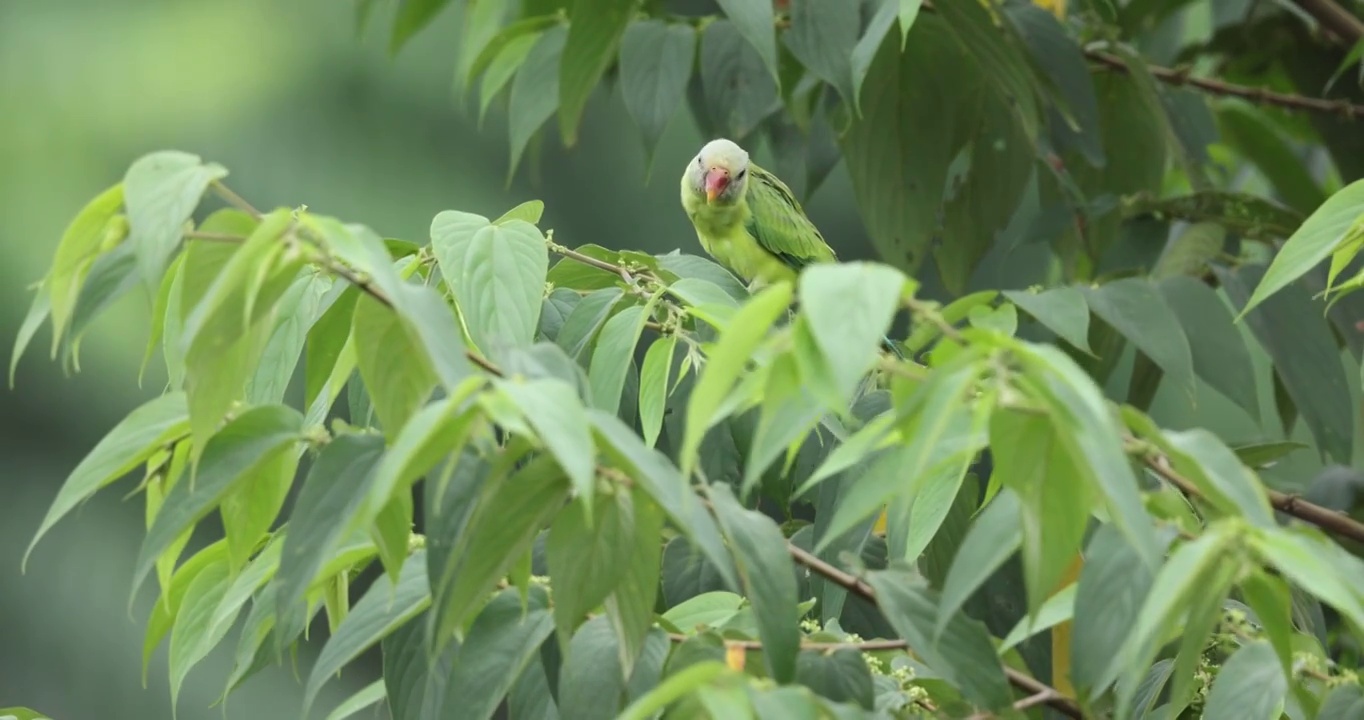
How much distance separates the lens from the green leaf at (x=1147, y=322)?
0.95 metres

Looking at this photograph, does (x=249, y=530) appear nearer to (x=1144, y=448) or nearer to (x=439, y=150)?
(x=1144, y=448)

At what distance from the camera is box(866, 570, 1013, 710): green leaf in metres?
0.58

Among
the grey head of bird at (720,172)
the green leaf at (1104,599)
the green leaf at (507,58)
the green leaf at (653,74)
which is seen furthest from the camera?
the grey head of bird at (720,172)

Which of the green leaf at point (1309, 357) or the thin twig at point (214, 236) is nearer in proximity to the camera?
the thin twig at point (214, 236)

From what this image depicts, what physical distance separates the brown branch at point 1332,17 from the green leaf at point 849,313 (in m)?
1.30

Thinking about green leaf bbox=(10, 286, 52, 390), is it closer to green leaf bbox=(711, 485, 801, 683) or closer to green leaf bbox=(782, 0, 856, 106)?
green leaf bbox=(711, 485, 801, 683)

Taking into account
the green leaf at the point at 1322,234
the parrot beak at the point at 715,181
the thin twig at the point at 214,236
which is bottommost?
the parrot beak at the point at 715,181

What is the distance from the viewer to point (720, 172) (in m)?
1.54

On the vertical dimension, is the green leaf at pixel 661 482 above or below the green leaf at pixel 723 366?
below

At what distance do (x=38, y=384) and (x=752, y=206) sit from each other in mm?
2333

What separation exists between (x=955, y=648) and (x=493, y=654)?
8.1 inches

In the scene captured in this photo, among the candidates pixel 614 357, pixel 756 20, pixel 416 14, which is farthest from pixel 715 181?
pixel 614 357

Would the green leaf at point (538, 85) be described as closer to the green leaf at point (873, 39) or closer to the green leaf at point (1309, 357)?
the green leaf at point (873, 39)

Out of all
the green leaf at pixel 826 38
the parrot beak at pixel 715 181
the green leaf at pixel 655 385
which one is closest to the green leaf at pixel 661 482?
the green leaf at pixel 655 385
